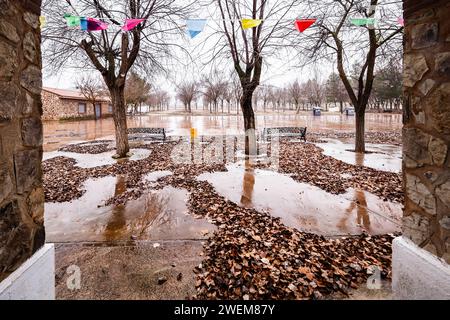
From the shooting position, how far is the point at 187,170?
7473 millimetres

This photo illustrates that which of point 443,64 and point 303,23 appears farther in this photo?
point 303,23

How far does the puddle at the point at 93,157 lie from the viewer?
8.54 meters

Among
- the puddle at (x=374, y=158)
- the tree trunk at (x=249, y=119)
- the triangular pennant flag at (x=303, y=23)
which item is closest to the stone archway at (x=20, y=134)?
the triangular pennant flag at (x=303, y=23)

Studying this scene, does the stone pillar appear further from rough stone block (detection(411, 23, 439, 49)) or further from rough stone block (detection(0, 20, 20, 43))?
rough stone block (detection(0, 20, 20, 43))

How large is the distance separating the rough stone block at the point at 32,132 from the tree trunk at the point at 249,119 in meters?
7.47

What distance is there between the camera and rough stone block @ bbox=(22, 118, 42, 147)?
1800 millimetres

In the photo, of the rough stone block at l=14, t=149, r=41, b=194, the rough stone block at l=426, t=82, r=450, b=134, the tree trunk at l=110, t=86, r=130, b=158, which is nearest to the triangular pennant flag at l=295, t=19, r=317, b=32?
the rough stone block at l=426, t=82, r=450, b=134

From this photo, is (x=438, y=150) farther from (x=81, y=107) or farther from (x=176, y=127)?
(x=81, y=107)

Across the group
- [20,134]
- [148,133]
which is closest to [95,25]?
[20,134]

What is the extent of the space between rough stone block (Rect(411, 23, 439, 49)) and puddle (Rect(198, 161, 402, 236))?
269cm

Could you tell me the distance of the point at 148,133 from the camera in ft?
45.1

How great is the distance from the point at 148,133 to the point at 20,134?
40.7 ft

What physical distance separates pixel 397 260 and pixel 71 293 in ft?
10.3
